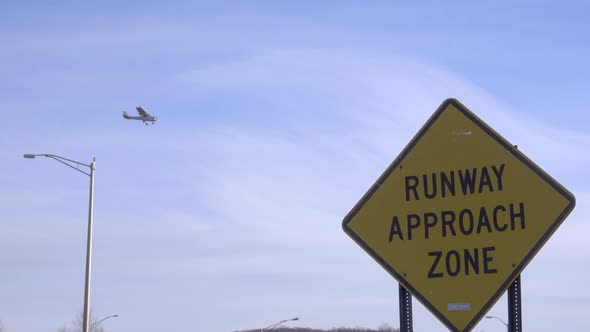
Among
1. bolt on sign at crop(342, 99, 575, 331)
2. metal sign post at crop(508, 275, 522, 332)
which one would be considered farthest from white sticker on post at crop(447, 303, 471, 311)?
metal sign post at crop(508, 275, 522, 332)

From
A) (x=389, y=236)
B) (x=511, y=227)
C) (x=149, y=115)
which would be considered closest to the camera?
(x=511, y=227)

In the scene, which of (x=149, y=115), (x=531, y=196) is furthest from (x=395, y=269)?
(x=149, y=115)

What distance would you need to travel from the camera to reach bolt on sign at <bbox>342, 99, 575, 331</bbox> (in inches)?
241

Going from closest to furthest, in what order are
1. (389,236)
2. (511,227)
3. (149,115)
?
(511,227)
(389,236)
(149,115)

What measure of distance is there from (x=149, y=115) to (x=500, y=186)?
2489 inches

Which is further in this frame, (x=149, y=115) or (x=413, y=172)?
(x=149, y=115)

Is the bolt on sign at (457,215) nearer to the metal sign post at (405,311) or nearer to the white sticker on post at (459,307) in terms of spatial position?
the white sticker on post at (459,307)

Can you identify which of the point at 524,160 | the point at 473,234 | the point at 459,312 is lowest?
the point at 459,312

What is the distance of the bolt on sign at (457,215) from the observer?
6133 mm

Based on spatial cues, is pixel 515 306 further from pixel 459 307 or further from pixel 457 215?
pixel 457 215

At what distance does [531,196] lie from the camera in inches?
243

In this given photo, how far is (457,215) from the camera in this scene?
6344 millimetres

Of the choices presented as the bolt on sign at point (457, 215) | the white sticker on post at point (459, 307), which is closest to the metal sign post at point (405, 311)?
the bolt on sign at point (457, 215)

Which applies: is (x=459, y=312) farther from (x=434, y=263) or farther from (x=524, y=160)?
(x=524, y=160)
